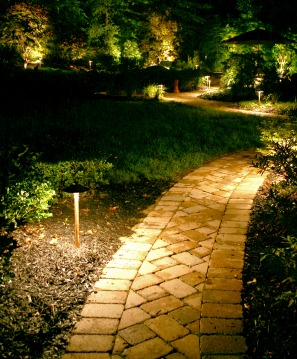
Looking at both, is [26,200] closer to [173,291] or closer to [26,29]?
[173,291]

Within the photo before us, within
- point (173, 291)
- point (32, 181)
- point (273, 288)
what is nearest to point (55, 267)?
point (173, 291)

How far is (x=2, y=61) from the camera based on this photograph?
1491 centimetres

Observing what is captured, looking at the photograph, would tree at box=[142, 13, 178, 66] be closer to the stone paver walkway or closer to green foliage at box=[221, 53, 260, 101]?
green foliage at box=[221, 53, 260, 101]

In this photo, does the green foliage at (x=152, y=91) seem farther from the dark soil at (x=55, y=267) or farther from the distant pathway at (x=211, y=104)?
the dark soil at (x=55, y=267)

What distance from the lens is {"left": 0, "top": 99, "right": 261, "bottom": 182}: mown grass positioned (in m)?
6.82

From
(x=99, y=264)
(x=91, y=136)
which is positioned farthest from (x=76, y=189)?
(x=91, y=136)

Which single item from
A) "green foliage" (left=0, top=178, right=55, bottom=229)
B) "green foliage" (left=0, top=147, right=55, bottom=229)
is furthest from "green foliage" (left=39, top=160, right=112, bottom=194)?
"green foliage" (left=0, top=178, right=55, bottom=229)

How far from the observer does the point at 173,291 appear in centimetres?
342

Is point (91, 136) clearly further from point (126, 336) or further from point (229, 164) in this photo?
point (126, 336)

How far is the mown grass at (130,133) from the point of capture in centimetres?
682

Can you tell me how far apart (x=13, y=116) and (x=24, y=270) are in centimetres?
879

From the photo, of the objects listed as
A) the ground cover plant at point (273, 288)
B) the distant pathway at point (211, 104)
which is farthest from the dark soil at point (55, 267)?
the distant pathway at point (211, 104)

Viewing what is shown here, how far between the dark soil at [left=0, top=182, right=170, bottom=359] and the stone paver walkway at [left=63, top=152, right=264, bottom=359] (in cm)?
15

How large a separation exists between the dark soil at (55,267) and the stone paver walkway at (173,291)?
0.15 metres
